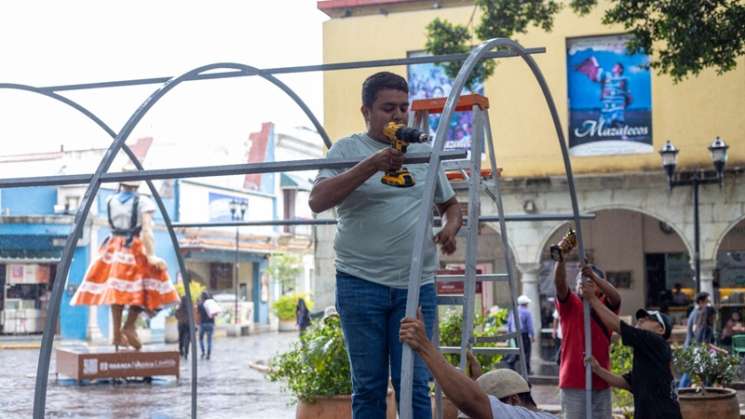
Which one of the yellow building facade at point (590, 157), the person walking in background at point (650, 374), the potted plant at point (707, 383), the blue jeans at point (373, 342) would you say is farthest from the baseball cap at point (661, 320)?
the yellow building facade at point (590, 157)

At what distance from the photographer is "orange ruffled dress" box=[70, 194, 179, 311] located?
12875 mm

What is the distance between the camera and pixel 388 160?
354cm

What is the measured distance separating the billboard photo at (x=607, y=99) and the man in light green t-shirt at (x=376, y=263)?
677 inches

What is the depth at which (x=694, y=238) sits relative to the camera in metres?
20.2

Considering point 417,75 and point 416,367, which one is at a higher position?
point 417,75

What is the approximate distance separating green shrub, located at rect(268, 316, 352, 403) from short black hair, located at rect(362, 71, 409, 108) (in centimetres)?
447

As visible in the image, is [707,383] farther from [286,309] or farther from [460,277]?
[286,309]

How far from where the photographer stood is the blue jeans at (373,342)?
4145 mm

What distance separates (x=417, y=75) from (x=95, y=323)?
1608 cm

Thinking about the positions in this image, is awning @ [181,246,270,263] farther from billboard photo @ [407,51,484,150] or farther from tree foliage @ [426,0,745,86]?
tree foliage @ [426,0,745,86]

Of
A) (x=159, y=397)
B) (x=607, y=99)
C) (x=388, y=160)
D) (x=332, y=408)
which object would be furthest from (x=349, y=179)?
(x=607, y=99)

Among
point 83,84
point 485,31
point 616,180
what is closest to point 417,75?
point 616,180

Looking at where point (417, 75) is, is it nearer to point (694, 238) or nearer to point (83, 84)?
point (694, 238)

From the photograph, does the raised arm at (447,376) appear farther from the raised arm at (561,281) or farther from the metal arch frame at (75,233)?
the raised arm at (561,281)
